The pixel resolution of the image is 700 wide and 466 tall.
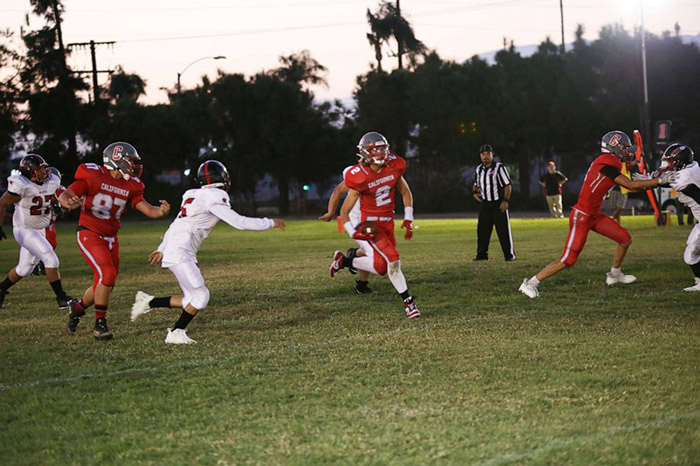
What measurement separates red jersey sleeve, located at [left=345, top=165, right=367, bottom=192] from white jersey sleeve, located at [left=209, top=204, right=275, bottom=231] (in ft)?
7.79

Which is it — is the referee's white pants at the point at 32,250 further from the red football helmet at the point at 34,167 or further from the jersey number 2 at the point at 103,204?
the jersey number 2 at the point at 103,204

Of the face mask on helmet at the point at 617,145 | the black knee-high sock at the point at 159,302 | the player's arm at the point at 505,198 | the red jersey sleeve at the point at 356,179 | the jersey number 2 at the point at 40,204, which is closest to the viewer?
the black knee-high sock at the point at 159,302

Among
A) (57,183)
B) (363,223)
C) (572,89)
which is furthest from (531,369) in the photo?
(572,89)

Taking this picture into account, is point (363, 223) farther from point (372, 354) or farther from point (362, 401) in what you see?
point (362, 401)

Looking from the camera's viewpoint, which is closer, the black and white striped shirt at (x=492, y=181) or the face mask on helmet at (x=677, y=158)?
the face mask on helmet at (x=677, y=158)

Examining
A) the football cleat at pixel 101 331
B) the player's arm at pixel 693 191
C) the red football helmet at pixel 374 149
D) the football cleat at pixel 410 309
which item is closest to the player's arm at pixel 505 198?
the player's arm at pixel 693 191

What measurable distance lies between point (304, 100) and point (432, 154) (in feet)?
29.6

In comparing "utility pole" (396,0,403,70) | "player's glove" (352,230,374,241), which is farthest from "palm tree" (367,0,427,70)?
"player's glove" (352,230,374,241)

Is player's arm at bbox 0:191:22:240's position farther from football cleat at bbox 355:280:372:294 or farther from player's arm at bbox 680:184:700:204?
player's arm at bbox 680:184:700:204

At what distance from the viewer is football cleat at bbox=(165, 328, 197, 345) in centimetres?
890

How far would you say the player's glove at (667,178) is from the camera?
439 inches

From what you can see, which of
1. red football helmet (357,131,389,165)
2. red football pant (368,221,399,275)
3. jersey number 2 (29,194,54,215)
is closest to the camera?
red football pant (368,221,399,275)

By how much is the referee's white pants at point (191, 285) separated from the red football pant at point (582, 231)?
4761 millimetres

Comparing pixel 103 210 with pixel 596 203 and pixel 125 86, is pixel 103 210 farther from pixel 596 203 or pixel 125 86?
pixel 125 86
